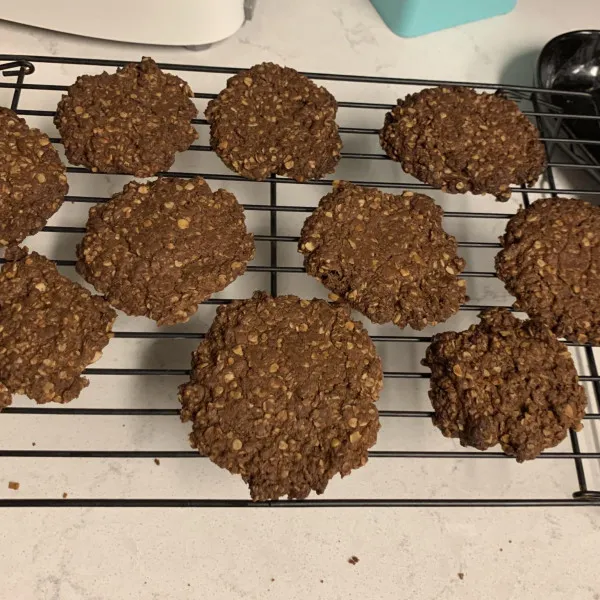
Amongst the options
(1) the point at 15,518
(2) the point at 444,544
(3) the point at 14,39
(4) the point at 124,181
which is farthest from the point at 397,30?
(1) the point at 15,518

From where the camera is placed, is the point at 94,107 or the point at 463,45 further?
the point at 463,45

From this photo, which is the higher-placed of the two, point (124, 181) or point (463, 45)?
point (463, 45)

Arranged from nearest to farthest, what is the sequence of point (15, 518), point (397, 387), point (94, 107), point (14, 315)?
point (14, 315) → point (15, 518) → point (94, 107) → point (397, 387)

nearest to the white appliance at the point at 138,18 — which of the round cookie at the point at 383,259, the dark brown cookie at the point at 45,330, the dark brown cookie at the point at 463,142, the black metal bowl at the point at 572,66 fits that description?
the dark brown cookie at the point at 463,142

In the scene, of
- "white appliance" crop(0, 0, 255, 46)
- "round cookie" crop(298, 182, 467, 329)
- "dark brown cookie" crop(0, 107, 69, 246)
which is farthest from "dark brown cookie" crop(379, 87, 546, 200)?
"dark brown cookie" crop(0, 107, 69, 246)

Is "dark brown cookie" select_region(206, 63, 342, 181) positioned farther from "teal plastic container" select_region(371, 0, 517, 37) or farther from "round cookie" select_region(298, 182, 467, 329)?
"teal plastic container" select_region(371, 0, 517, 37)

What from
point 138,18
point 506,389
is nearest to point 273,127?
point 138,18

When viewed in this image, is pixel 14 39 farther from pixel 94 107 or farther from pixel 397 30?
pixel 397 30
